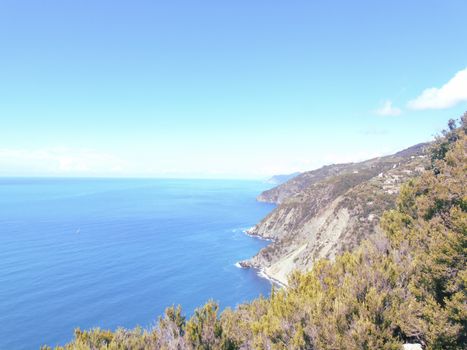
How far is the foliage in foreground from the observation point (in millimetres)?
18828

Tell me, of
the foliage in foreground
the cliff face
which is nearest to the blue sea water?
the cliff face

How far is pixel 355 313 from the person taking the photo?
1944 cm

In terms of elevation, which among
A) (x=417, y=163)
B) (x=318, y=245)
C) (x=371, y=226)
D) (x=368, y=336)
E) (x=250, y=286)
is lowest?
(x=250, y=286)

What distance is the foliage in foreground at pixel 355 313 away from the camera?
1883cm

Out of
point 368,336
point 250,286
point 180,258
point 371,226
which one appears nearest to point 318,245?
point 371,226

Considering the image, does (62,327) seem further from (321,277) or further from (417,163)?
(417,163)

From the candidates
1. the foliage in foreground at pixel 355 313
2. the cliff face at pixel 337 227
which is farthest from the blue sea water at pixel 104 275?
the foliage in foreground at pixel 355 313

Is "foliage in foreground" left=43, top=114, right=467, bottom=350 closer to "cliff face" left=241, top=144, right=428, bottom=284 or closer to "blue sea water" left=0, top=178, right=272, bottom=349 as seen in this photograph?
"blue sea water" left=0, top=178, right=272, bottom=349

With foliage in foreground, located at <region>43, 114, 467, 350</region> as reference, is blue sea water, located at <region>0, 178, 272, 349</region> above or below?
below

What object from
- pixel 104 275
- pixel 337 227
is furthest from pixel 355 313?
pixel 104 275

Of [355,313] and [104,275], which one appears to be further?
[104,275]

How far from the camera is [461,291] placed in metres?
20.8

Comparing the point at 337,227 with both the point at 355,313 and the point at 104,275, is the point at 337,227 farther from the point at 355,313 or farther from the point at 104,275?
the point at 355,313

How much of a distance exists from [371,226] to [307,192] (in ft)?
263
